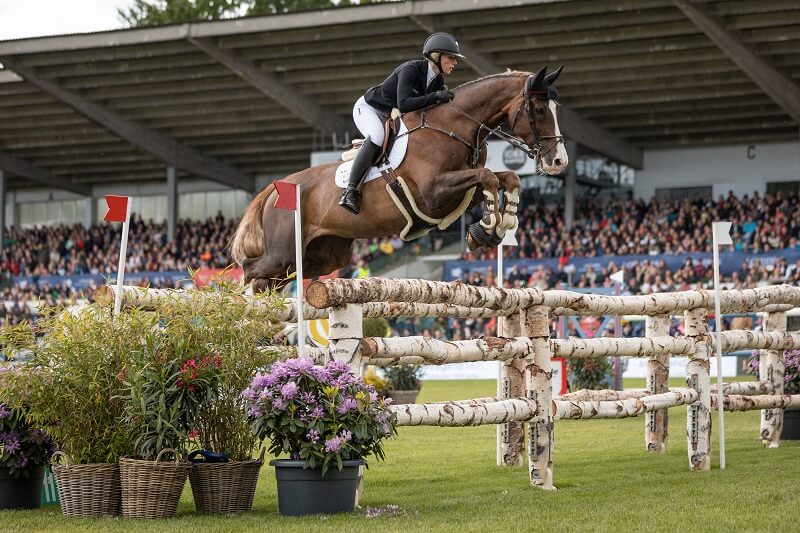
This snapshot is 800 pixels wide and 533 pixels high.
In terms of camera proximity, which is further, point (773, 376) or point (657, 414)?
point (773, 376)

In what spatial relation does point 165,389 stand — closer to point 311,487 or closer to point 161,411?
point 161,411

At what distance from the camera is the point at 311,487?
5070 millimetres

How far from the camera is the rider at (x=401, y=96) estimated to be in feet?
24.3

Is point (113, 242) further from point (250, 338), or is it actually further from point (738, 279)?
point (250, 338)

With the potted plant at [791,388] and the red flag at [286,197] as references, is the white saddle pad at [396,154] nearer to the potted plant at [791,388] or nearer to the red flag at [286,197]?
the red flag at [286,197]

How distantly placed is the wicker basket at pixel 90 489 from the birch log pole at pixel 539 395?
7.49 ft

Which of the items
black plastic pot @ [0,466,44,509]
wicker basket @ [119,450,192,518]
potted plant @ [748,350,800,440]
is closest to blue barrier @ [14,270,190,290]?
potted plant @ [748,350,800,440]

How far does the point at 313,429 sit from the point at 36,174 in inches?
1310

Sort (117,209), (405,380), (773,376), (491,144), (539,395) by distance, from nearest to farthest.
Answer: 1. (117,209)
2. (539,395)
3. (773,376)
4. (405,380)
5. (491,144)

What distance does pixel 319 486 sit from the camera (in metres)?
5.07

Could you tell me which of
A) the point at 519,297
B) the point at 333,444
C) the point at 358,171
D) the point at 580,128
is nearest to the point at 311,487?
the point at 333,444

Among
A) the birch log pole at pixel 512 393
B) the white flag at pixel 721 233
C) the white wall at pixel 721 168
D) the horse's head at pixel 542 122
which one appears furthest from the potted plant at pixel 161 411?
the white wall at pixel 721 168

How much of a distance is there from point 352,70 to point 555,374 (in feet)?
49.6

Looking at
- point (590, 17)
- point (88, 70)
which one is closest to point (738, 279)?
point (590, 17)
